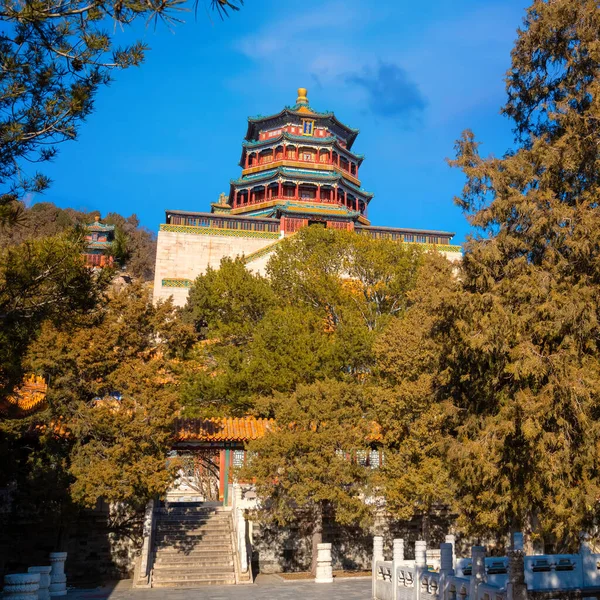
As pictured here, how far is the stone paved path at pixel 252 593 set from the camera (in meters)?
12.4

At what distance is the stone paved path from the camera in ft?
40.7

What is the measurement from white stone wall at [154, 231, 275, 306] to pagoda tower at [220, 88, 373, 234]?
9.83 ft

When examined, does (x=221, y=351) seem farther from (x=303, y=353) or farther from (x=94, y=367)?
(x=94, y=367)

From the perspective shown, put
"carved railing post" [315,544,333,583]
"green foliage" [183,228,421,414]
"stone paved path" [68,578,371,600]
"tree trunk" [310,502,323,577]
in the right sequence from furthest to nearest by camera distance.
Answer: "green foliage" [183,228,421,414] → "tree trunk" [310,502,323,577] → "carved railing post" [315,544,333,583] → "stone paved path" [68,578,371,600]

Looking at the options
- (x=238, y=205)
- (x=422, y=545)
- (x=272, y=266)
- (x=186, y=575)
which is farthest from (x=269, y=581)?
(x=238, y=205)

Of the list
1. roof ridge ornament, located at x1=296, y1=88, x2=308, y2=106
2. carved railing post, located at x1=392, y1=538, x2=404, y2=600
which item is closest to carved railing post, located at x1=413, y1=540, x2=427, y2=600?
carved railing post, located at x1=392, y1=538, x2=404, y2=600

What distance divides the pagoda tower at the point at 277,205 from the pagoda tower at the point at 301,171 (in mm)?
58

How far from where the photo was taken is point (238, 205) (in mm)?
39500

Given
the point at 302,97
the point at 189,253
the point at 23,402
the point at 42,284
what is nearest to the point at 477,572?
the point at 42,284

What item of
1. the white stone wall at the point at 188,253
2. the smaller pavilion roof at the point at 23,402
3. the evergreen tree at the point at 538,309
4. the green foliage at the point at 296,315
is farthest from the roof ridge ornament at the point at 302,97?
the evergreen tree at the point at 538,309

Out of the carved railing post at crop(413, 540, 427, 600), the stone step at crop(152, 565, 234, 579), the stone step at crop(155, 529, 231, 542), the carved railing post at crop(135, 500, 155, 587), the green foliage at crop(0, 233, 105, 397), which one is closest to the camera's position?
the green foliage at crop(0, 233, 105, 397)

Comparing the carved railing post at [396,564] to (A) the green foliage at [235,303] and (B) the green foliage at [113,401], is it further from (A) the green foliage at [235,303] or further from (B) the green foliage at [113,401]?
(A) the green foliage at [235,303]

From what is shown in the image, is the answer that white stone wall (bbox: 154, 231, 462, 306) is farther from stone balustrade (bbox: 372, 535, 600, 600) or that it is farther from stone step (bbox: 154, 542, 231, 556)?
stone balustrade (bbox: 372, 535, 600, 600)

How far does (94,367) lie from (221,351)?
6963 millimetres
